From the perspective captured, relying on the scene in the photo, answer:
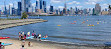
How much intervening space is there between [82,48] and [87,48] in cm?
111

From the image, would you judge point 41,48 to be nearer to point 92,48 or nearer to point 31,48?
point 31,48

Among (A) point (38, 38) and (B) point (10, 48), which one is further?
(A) point (38, 38)

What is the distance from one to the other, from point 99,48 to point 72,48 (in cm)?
598

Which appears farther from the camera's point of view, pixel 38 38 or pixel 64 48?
pixel 38 38

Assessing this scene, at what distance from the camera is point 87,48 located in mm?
32938

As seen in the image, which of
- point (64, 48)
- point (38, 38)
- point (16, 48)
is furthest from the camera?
point (38, 38)

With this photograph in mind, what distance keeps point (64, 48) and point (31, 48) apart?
7.27 metres

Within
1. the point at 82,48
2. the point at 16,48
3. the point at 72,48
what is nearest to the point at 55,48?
the point at 72,48

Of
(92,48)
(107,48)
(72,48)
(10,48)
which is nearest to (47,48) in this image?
(72,48)

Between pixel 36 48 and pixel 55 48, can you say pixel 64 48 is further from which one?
pixel 36 48

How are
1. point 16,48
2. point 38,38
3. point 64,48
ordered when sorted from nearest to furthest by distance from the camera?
1. point 16,48
2. point 64,48
3. point 38,38

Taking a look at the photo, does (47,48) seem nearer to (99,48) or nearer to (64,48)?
(64,48)

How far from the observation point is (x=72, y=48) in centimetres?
3278

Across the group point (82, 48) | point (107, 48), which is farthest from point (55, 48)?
point (107, 48)
